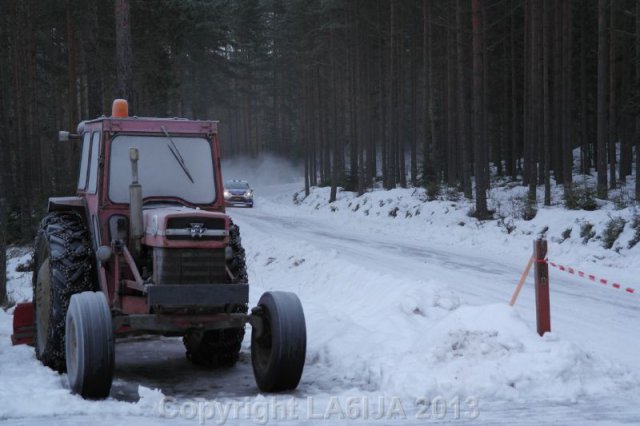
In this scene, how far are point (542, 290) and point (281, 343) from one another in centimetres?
319

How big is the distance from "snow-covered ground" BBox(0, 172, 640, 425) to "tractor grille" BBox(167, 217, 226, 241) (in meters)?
1.50

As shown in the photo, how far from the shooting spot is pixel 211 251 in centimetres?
703

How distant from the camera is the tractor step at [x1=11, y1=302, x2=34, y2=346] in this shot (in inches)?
350

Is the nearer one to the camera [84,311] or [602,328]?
[84,311]

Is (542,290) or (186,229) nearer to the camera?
(186,229)

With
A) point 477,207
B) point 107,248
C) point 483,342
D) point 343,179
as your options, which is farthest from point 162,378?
point 343,179

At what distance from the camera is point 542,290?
792cm

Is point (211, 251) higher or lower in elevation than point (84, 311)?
higher

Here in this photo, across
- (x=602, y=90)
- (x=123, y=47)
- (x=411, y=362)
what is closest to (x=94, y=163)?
(x=411, y=362)

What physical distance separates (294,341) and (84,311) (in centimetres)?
201

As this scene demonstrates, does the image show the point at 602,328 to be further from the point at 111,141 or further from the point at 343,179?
the point at 343,179

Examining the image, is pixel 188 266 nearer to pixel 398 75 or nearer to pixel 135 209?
pixel 135 209

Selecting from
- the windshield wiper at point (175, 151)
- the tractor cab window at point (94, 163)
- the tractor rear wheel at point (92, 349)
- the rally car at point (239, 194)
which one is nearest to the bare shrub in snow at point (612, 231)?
the windshield wiper at point (175, 151)

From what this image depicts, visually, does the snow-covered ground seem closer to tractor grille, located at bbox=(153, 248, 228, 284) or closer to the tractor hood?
tractor grille, located at bbox=(153, 248, 228, 284)
